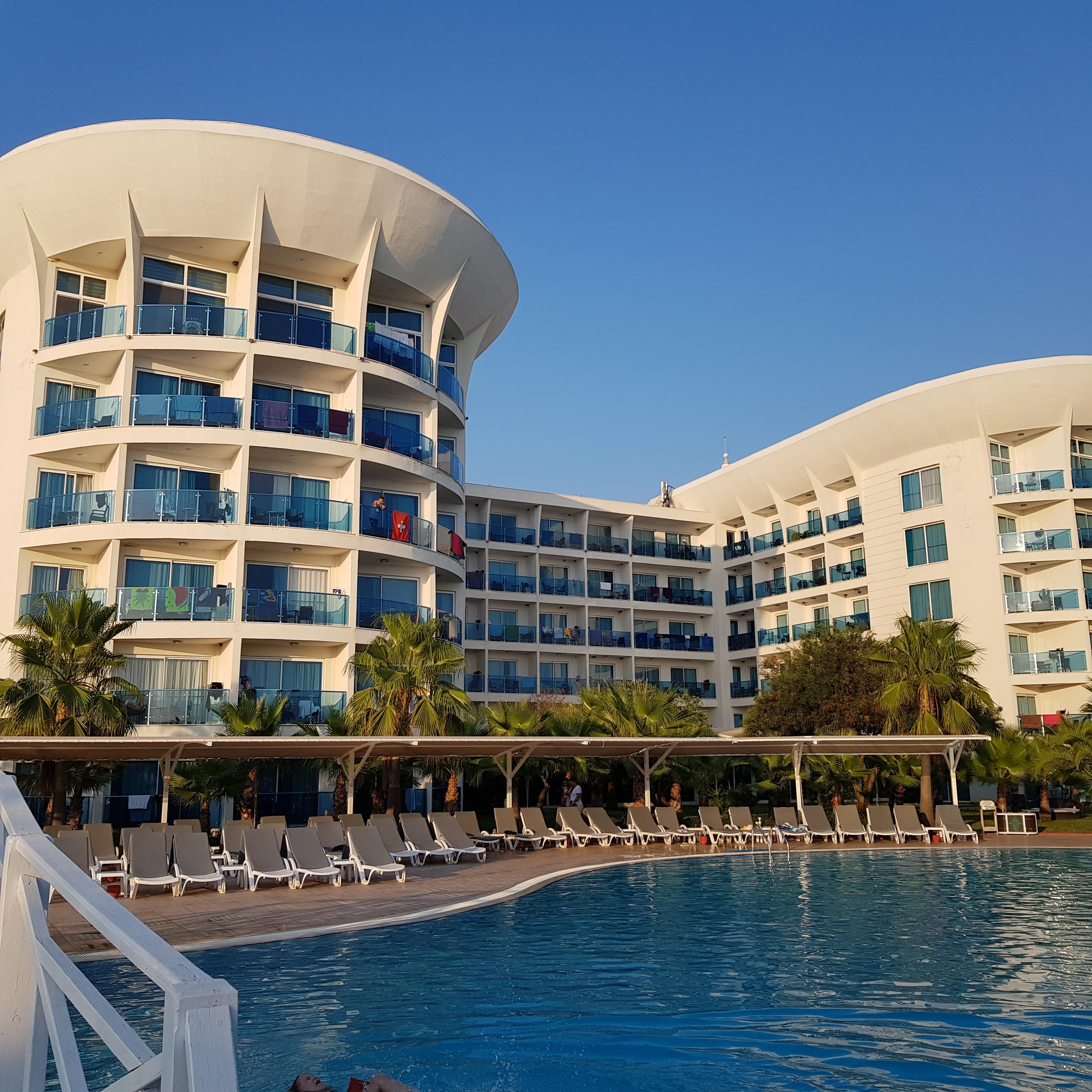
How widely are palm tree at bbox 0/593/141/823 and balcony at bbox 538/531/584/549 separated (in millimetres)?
29457

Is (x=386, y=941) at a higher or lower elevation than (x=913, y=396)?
lower

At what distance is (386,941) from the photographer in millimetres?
12172

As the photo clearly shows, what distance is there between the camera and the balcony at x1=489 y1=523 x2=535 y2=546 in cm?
4919

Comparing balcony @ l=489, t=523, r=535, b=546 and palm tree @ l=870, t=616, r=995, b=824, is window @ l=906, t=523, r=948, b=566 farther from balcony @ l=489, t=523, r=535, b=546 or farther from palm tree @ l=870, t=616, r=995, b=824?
balcony @ l=489, t=523, r=535, b=546

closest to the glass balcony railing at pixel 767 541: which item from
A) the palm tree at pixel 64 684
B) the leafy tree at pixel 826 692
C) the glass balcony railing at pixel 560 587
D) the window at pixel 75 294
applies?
the glass balcony railing at pixel 560 587

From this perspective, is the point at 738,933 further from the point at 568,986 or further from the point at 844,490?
the point at 844,490

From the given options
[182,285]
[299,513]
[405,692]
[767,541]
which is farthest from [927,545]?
[182,285]

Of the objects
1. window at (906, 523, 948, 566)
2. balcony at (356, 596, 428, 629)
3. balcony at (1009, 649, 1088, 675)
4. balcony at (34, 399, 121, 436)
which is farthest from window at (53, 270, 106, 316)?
balcony at (1009, 649, 1088, 675)

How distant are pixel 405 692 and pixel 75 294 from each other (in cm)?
1675

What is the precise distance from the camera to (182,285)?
102ft

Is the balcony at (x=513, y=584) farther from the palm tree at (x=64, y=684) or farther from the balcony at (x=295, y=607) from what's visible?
the palm tree at (x=64, y=684)

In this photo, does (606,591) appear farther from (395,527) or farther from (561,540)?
(395,527)

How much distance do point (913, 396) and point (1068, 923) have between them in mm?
31532

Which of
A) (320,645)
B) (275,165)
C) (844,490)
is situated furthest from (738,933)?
(844,490)
